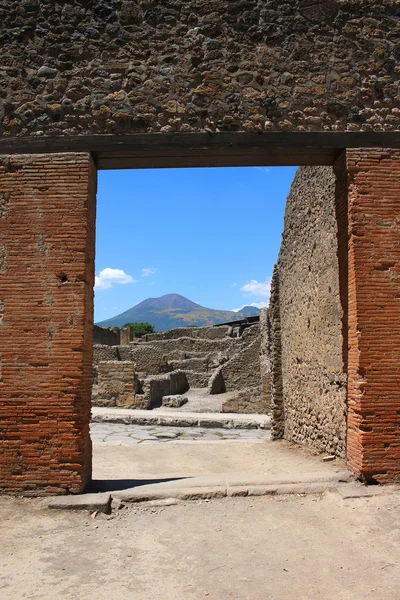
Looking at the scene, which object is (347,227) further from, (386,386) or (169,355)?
(169,355)

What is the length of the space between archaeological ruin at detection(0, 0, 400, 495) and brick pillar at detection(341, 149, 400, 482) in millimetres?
14

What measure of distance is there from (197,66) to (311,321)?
4.02 m

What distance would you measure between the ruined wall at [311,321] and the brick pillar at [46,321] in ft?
10.1

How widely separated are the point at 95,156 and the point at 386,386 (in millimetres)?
3761

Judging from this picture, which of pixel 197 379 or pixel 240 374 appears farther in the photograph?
pixel 197 379

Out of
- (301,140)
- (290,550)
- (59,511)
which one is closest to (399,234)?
(301,140)

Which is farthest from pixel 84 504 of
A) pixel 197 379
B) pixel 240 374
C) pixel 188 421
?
pixel 197 379

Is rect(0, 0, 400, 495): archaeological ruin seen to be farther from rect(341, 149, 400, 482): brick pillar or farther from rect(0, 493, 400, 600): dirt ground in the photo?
rect(0, 493, 400, 600): dirt ground

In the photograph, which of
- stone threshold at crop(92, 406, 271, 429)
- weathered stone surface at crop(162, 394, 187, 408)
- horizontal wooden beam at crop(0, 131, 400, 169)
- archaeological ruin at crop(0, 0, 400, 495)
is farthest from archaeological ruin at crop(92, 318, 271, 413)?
horizontal wooden beam at crop(0, 131, 400, 169)

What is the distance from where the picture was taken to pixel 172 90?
5152 mm

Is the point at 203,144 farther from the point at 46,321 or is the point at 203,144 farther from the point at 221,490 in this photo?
the point at 221,490

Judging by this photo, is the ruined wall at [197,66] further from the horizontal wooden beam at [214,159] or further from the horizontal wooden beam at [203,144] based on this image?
the horizontal wooden beam at [214,159]

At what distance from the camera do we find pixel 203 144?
200 inches

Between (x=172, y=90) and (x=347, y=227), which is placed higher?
(x=172, y=90)
